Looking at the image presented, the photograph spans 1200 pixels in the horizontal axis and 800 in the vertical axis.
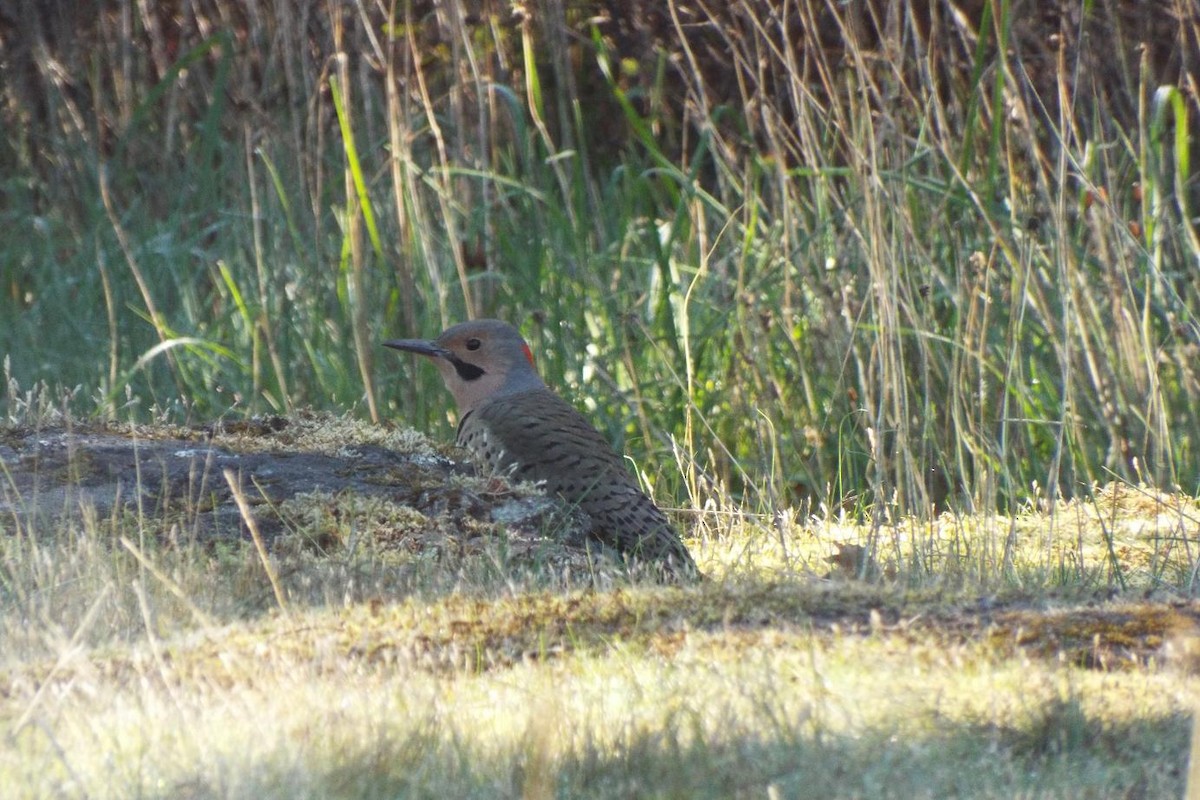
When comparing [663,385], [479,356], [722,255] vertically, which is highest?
[722,255]

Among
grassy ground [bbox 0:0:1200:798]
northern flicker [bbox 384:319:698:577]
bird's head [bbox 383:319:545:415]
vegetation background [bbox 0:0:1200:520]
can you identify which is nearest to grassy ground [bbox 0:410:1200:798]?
grassy ground [bbox 0:0:1200:798]

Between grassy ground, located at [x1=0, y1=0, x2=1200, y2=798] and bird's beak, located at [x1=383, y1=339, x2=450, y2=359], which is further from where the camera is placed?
bird's beak, located at [x1=383, y1=339, x2=450, y2=359]

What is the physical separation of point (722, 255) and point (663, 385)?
963 millimetres

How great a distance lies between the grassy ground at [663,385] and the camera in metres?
2.35

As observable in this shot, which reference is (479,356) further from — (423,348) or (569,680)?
(569,680)

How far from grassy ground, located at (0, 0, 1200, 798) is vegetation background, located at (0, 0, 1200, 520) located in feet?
0.11

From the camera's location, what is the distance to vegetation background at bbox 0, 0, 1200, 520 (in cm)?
487

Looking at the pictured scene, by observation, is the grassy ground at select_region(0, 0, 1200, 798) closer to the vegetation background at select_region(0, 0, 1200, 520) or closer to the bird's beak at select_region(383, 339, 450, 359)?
the vegetation background at select_region(0, 0, 1200, 520)

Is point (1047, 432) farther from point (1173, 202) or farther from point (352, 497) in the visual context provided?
point (352, 497)

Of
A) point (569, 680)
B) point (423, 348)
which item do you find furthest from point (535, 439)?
point (569, 680)

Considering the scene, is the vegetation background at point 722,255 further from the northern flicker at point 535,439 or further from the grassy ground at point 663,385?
Answer: the northern flicker at point 535,439

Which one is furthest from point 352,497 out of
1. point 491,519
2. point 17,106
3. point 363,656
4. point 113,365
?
point 17,106

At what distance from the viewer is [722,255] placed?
6.66 metres

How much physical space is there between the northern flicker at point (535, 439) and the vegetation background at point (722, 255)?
0.28m
